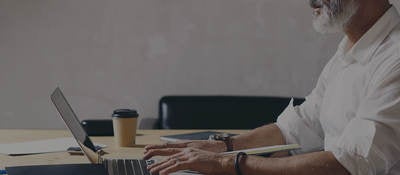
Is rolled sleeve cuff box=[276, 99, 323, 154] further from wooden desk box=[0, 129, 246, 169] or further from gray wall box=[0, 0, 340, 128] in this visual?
gray wall box=[0, 0, 340, 128]

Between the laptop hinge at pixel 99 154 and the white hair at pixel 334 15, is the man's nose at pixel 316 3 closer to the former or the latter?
the white hair at pixel 334 15

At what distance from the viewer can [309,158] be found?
1674 millimetres

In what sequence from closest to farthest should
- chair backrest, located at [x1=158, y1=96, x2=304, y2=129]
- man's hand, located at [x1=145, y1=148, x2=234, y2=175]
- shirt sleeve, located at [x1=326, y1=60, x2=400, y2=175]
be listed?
shirt sleeve, located at [x1=326, y1=60, x2=400, y2=175] < man's hand, located at [x1=145, y1=148, x2=234, y2=175] < chair backrest, located at [x1=158, y1=96, x2=304, y2=129]

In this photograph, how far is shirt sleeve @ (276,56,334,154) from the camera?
7.48ft

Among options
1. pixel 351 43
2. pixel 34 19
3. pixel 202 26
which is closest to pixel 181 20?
pixel 202 26

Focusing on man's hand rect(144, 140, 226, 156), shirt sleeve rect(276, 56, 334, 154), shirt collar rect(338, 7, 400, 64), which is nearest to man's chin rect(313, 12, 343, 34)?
shirt collar rect(338, 7, 400, 64)

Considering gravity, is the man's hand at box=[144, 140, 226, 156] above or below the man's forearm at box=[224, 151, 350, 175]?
above

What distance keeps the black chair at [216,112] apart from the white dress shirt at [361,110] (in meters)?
1.39

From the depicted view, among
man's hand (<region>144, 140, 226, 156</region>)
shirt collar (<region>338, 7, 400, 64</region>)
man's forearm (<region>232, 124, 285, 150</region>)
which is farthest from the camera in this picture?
man's forearm (<region>232, 124, 285, 150</region>)

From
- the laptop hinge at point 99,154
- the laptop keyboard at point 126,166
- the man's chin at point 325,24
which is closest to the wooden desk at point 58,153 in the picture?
the laptop hinge at point 99,154

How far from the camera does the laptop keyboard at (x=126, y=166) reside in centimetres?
177

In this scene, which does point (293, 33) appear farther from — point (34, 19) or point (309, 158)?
point (309, 158)

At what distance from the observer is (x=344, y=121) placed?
6.27 ft

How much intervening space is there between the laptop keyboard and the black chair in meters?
1.76
